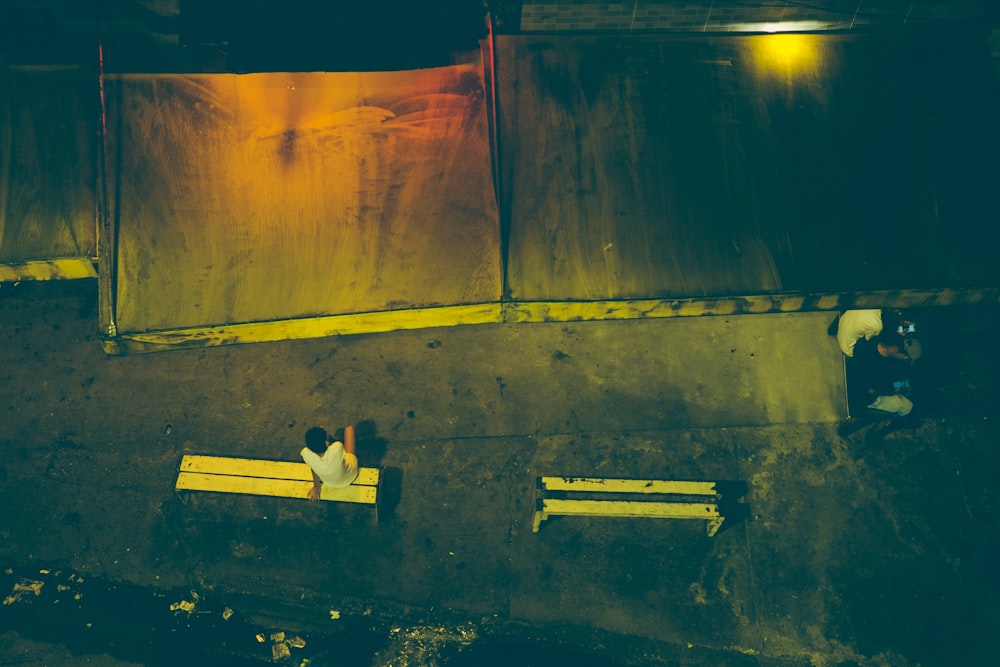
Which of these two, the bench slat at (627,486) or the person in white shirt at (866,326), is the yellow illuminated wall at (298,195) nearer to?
the bench slat at (627,486)

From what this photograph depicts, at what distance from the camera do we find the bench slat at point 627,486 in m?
4.99

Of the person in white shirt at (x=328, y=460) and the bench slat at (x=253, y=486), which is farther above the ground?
the person in white shirt at (x=328, y=460)

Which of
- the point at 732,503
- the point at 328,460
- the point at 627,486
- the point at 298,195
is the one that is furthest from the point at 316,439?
the point at 732,503

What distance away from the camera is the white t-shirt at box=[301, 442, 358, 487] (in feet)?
14.8

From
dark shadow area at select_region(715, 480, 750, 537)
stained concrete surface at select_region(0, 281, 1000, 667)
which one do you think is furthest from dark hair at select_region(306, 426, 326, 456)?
dark shadow area at select_region(715, 480, 750, 537)

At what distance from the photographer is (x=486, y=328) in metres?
5.85

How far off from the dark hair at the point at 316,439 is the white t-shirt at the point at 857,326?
15.1 ft

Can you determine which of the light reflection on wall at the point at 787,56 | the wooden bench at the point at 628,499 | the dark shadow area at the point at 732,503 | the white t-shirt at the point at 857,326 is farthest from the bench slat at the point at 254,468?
the light reflection on wall at the point at 787,56

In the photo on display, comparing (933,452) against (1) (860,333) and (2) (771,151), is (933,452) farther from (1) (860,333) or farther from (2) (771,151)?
(2) (771,151)

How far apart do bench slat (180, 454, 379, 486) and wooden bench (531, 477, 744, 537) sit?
4.91 feet

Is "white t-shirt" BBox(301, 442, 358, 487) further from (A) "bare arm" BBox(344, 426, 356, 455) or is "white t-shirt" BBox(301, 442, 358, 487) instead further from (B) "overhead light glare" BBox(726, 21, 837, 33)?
(B) "overhead light glare" BBox(726, 21, 837, 33)

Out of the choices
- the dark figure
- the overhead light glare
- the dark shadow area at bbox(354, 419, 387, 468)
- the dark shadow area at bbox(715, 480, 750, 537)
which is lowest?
the dark shadow area at bbox(715, 480, 750, 537)

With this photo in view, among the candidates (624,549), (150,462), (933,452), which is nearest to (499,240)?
(624,549)

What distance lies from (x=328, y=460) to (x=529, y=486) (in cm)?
186
